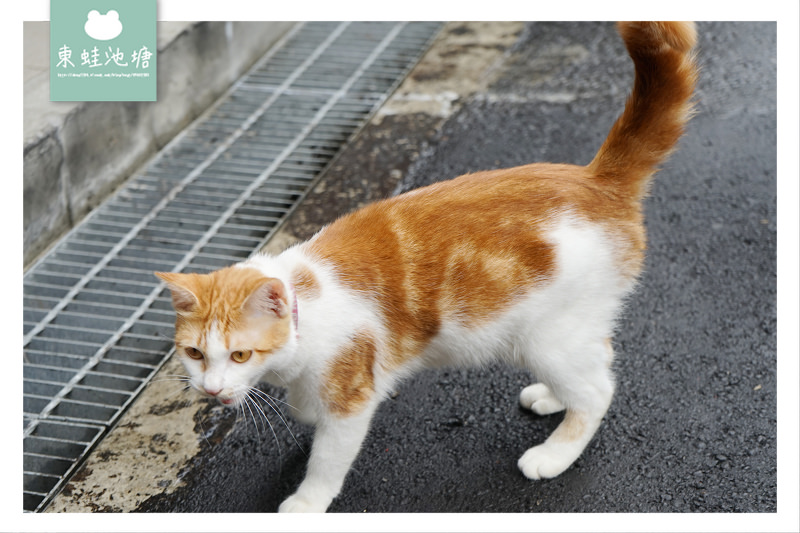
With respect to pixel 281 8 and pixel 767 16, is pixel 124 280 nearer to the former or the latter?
pixel 281 8

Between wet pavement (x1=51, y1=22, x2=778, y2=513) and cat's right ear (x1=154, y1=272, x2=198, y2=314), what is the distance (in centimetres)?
69

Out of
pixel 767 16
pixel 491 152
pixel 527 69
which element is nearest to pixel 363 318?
pixel 767 16

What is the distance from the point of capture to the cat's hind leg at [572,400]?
2.35m

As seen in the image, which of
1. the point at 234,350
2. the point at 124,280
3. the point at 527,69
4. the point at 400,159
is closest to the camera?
the point at 234,350

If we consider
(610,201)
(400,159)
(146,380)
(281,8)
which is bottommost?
(146,380)

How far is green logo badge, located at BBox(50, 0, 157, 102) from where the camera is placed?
2539 mm

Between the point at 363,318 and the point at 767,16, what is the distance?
6.12 feet

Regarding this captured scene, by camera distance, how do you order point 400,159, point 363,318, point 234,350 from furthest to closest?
point 400,159 < point 363,318 < point 234,350

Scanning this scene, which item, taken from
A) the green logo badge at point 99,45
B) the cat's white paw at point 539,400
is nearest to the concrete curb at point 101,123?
the green logo badge at point 99,45

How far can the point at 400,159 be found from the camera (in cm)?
417

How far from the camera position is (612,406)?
2764 mm

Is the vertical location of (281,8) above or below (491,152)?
above

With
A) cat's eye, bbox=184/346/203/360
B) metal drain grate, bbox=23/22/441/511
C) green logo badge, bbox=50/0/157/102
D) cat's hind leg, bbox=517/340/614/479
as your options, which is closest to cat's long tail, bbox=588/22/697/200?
cat's hind leg, bbox=517/340/614/479

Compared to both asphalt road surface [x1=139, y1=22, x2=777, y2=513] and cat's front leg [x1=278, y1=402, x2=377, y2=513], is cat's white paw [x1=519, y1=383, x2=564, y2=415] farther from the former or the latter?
cat's front leg [x1=278, y1=402, x2=377, y2=513]
